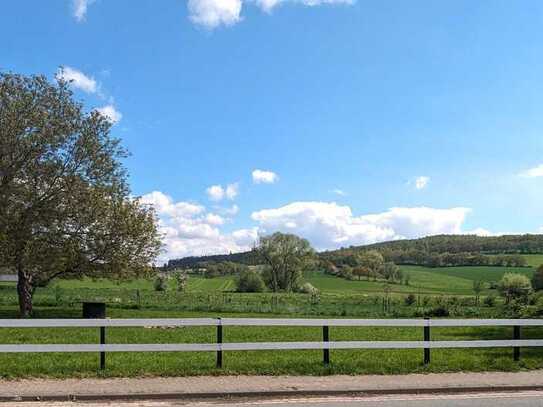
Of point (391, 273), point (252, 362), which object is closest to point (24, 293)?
point (252, 362)

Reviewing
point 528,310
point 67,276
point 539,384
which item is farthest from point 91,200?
point 539,384

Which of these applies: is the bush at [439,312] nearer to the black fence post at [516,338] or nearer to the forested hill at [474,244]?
the black fence post at [516,338]

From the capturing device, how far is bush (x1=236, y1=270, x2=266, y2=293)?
8981 cm

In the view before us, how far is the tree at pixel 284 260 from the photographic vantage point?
330 feet

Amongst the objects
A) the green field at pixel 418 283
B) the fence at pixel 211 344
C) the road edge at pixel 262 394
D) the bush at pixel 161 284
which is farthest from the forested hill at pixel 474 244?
the road edge at pixel 262 394

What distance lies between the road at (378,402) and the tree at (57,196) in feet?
63.5

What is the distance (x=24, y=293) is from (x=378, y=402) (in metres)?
23.7

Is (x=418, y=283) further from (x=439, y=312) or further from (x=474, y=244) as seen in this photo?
(x=439, y=312)

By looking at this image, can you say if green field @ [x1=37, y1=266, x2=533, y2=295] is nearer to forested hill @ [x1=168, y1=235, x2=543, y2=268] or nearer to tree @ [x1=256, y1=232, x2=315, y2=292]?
tree @ [x1=256, y1=232, x2=315, y2=292]

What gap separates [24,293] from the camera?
2878cm

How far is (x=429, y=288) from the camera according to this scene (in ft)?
299

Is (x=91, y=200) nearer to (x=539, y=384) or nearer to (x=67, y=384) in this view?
(x=67, y=384)

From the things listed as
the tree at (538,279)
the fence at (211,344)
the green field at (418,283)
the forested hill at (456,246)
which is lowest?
the green field at (418,283)

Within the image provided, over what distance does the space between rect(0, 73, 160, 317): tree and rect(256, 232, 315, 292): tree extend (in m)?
70.6
